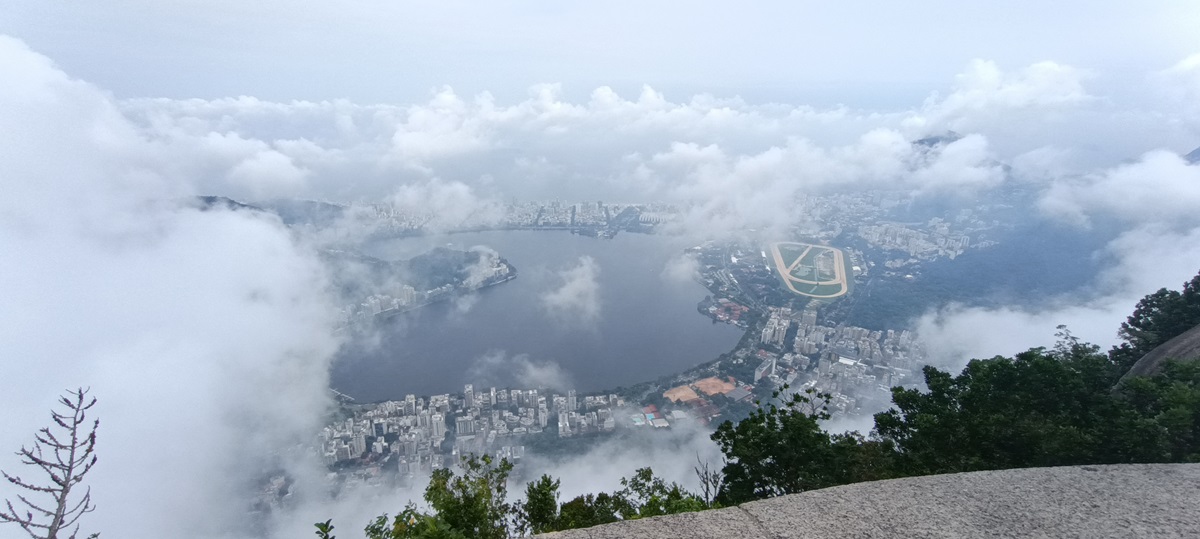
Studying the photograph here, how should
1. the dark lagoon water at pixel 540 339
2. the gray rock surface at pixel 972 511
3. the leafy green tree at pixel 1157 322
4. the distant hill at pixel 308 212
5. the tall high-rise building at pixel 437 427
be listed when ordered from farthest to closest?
the distant hill at pixel 308 212, the dark lagoon water at pixel 540 339, the tall high-rise building at pixel 437 427, the leafy green tree at pixel 1157 322, the gray rock surface at pixel 972 511

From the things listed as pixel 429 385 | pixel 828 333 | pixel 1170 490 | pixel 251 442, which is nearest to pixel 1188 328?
pixel 1170 490

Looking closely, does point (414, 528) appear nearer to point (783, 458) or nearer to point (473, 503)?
point (473, 503)

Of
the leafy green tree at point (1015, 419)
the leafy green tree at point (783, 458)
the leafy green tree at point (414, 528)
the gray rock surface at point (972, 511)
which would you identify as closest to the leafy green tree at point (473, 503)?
the leafy green tree at point (414, 528)

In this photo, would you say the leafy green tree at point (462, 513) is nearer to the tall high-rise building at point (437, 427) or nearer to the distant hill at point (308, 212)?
the tall high-rise building at point (437, 427)

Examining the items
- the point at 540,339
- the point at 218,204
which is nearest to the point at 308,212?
the point at 218,204

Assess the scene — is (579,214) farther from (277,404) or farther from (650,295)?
(277,404)

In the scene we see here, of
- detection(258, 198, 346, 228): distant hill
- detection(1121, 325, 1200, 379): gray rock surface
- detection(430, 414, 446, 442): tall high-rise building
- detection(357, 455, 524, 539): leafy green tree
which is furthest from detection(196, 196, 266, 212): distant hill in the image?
detection(1121, 325, 1200, 379): gray rock surface

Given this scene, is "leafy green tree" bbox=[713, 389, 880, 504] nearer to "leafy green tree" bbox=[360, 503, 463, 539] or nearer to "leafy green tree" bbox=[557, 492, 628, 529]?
"leafy green tree" bbox=[557, 492, 628, 529]
